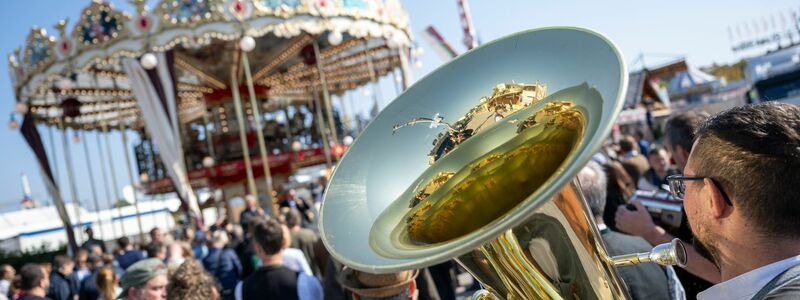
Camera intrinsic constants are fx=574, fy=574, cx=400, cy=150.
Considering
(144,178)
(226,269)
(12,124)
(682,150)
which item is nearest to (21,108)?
(12,124)

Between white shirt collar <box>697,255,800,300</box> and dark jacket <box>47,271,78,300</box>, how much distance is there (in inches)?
267

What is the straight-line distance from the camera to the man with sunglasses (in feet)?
3.50

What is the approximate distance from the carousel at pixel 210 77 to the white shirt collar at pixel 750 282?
420 inches

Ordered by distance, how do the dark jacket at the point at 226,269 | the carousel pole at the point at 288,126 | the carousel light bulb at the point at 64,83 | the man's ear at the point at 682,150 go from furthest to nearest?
1. the carousel pole at the point at 288,126
2. the carousel light bulb at the point at 64,83
3. the dark jacket at the point at 226,269
4. the man's ear at the point at 682,150

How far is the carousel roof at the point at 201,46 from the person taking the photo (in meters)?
11.6

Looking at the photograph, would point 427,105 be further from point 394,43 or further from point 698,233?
point 394,43

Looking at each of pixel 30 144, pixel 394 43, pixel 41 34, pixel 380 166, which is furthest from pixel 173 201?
pixel 380 166

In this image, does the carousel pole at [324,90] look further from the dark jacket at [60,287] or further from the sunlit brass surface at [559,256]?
the sunlit brass surface at [559,256]

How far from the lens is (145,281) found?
9.13 ft

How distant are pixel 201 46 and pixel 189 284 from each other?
11.7m

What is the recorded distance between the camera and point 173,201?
35469mm

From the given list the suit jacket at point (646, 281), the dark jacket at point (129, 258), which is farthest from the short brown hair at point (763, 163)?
the dark jacket at point (129, 258)

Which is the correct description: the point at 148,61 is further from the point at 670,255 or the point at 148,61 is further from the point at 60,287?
the point at 670,255

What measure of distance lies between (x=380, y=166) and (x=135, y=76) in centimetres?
1137
